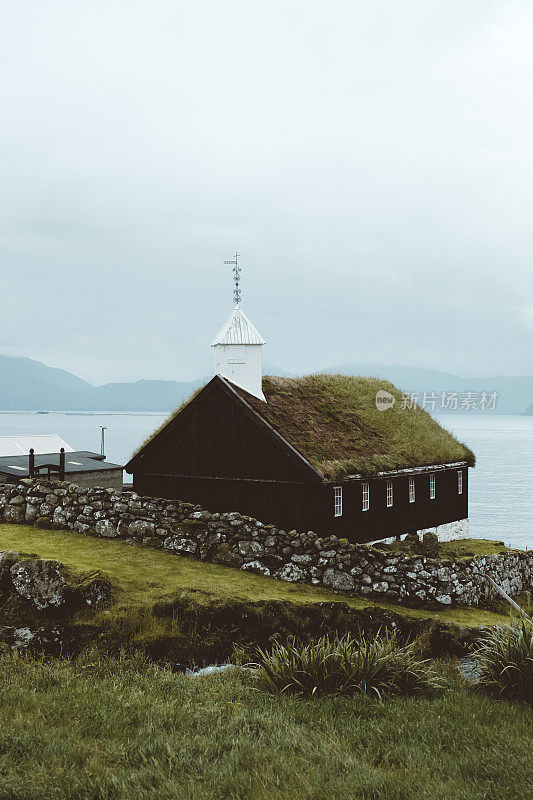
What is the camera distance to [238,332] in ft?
82.8

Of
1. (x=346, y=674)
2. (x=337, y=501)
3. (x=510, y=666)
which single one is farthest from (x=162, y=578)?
(x=337, y=501)

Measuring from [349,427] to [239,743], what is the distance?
18523 mm

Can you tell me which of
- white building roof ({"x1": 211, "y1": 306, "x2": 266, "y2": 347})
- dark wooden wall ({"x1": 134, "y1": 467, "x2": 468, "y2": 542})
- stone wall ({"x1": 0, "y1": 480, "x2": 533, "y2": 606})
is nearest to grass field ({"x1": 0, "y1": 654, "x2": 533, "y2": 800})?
stone wall ({"x1": 0, "y1": 480, "x2": 533, "y2": 606})

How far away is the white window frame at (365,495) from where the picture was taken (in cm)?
2416

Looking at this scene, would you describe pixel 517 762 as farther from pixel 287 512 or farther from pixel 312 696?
pixel 287 512

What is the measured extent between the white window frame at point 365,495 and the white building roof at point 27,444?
29.9 m

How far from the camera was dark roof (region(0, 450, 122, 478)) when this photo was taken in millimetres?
34569

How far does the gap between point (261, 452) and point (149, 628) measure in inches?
403

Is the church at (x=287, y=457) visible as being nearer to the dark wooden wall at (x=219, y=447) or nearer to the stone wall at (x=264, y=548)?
the dark wooden wall at (x=219, y=447)

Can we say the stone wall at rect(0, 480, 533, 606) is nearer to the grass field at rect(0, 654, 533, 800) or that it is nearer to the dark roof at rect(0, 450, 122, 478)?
the grass field at rect(0, 654, 533, 800)

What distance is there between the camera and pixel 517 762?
7.98 m

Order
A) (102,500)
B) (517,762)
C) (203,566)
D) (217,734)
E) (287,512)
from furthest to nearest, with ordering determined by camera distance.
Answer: (287,512) < (102,500) < (203,566) < (217,734) < (517,762)

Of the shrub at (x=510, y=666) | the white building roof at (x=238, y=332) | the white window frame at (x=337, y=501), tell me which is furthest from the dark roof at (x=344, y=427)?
the shrub at (x=510, y=666)

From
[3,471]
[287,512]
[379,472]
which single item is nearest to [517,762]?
[287,512]
